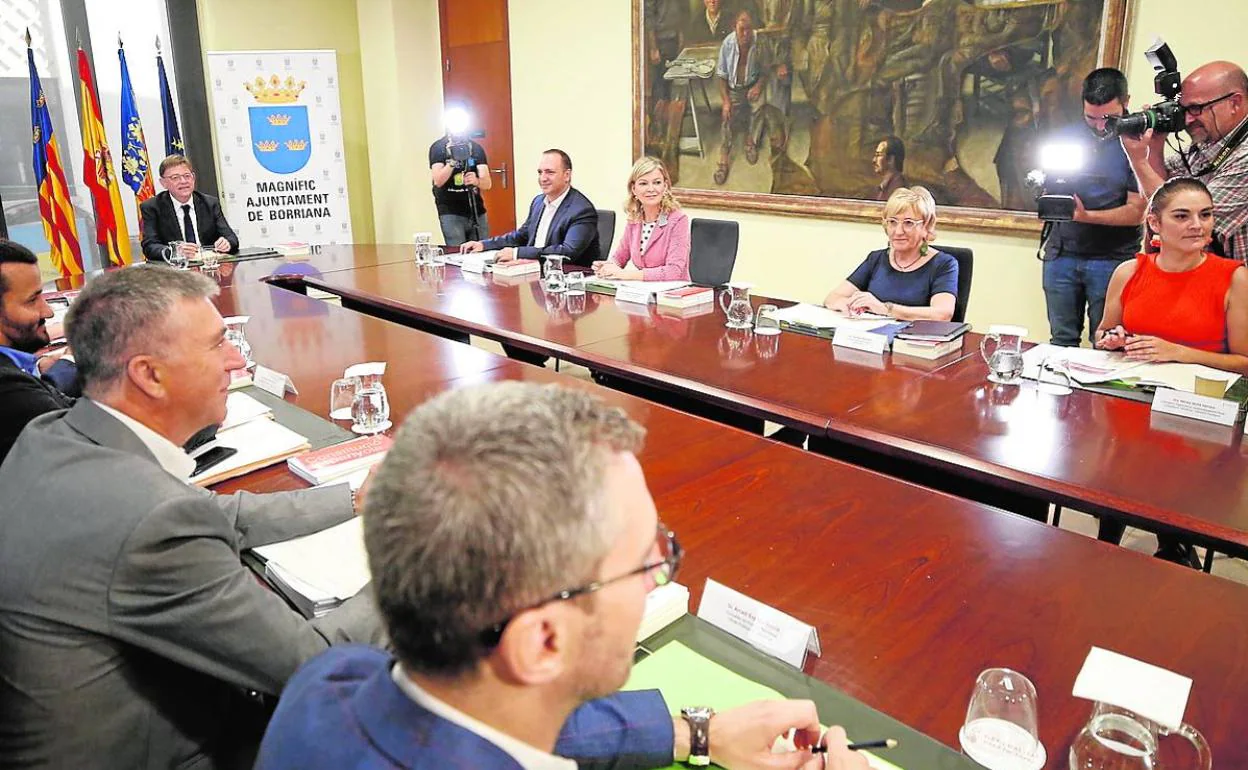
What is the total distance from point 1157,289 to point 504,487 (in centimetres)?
251

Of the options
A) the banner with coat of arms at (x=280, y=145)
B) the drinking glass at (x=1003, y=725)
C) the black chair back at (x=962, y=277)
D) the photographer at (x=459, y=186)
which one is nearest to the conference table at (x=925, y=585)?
the drinking glass at (x=1003, y=725)

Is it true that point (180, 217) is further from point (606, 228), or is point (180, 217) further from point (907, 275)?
point (907, 275)

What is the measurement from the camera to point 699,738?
89 cm

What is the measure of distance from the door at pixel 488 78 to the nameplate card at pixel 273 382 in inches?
181

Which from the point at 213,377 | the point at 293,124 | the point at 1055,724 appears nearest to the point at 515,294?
the point at 213,377

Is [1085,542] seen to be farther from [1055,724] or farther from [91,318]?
[91,318]

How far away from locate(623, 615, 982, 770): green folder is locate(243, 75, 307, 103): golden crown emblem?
20.9ft

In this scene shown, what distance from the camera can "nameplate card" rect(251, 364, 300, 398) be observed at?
2146mm

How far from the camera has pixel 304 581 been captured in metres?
1.25

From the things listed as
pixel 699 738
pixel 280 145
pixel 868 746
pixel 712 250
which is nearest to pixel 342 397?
pixel 699 738

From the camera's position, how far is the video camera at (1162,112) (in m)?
2.82

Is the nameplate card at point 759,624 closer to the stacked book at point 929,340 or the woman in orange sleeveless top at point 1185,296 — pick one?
the stacked book at point 929,340

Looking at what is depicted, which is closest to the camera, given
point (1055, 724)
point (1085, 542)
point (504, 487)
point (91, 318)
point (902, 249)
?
point (504, 487)

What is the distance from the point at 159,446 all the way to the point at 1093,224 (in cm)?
359
